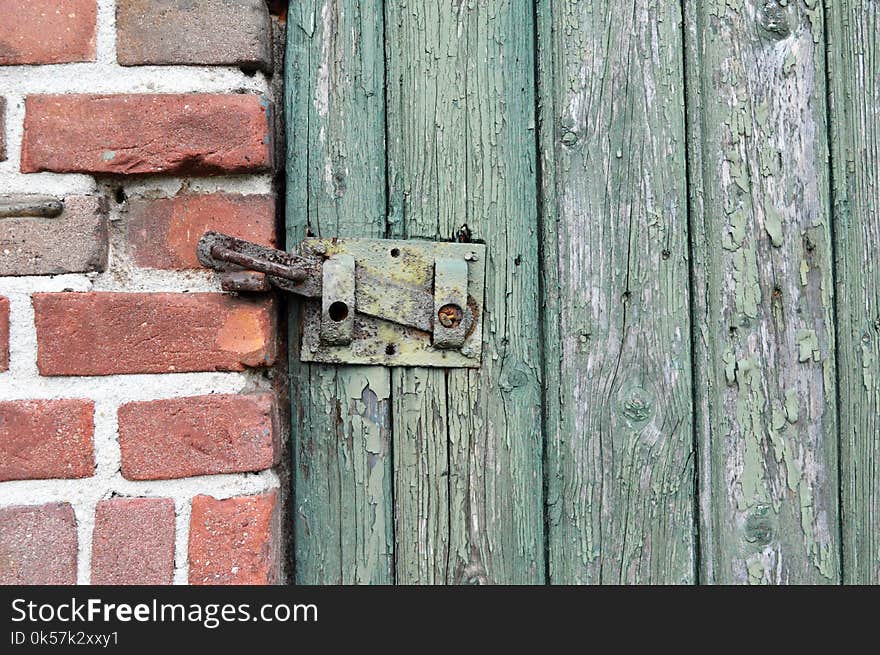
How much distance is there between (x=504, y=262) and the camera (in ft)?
2.57

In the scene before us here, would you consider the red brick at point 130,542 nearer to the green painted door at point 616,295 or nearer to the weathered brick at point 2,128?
the green painted door at point 616,295

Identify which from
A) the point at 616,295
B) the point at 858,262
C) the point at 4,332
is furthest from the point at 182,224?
the point at 858,262

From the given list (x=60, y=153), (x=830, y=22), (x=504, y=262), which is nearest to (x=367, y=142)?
(x=504, y=262)

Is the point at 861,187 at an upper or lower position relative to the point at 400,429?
upper

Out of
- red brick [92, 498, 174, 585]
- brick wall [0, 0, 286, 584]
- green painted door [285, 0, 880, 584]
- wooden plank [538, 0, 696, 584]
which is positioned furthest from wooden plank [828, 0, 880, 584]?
red brick [92, 498, 174, 585]

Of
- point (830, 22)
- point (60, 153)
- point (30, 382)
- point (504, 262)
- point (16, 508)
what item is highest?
point (830, 22)

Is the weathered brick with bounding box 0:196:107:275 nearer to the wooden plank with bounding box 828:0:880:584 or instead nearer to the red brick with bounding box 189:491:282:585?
the red brick with bounding box 189:491:282:585

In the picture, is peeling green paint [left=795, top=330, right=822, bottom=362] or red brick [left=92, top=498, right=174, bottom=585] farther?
peeling green paint [left=795, top=330, right=822, bottom=362]

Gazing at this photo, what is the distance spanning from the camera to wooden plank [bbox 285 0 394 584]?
775mm

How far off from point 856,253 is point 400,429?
0.56 m

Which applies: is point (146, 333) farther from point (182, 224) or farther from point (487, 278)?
point (487, 278)

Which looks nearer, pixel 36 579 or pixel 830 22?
pixel 36 579

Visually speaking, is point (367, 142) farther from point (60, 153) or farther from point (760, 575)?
point (760, 575)

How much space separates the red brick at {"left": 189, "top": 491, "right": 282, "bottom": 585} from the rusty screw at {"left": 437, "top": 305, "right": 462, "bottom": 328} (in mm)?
→ 273
